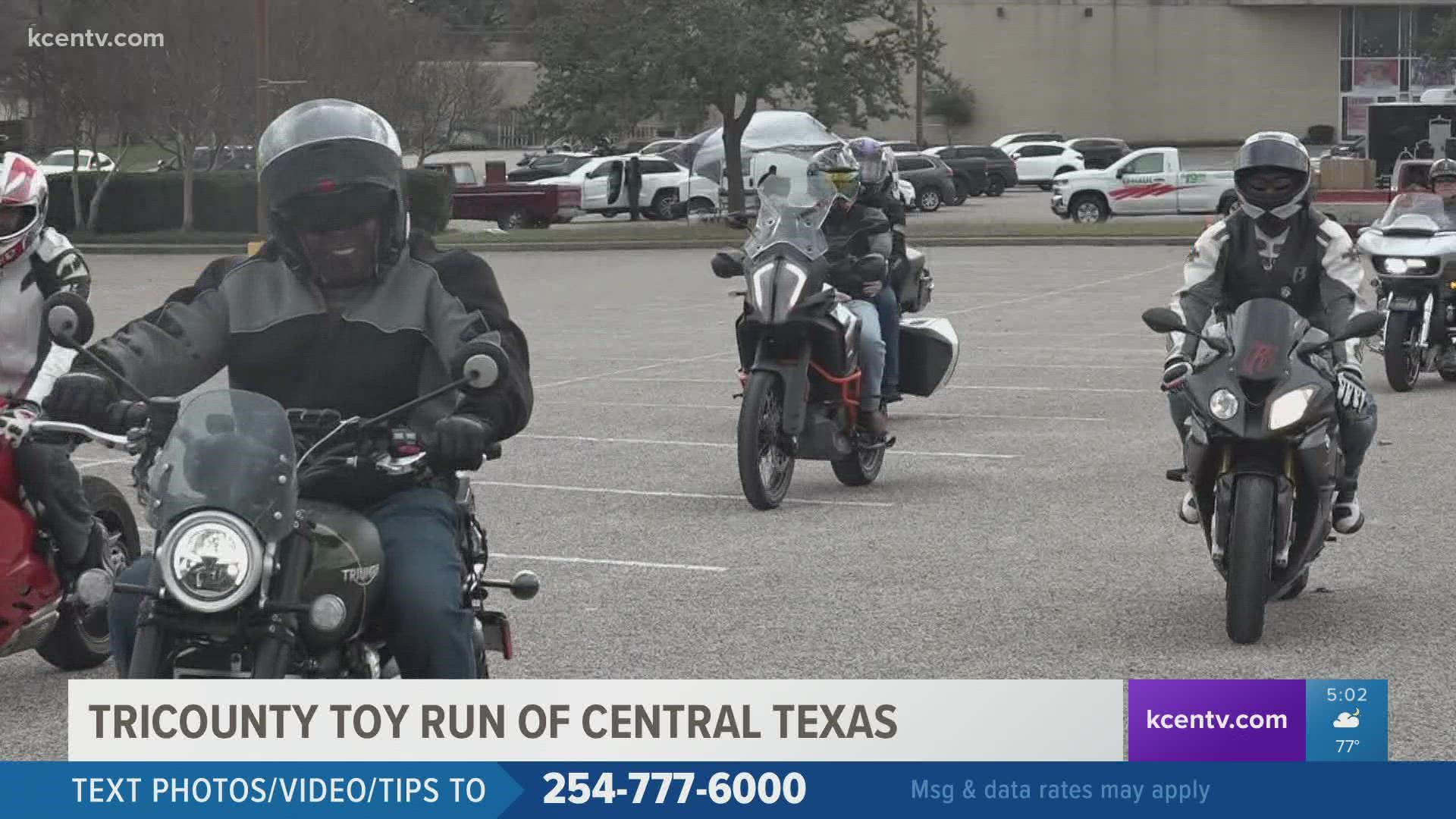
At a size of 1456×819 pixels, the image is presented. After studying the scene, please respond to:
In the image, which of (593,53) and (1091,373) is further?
(593,53)

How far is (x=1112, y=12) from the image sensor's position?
285 ft

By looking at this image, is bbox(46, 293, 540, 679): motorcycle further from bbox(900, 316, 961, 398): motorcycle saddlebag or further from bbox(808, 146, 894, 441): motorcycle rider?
bbox(900, 316, 961, 398): motorcycle saddlebag

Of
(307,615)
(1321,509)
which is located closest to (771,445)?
(1321,509)

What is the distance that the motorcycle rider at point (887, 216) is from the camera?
12578mm

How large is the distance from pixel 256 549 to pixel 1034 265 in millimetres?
30384

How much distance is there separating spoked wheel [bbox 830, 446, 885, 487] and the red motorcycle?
4.85 meters

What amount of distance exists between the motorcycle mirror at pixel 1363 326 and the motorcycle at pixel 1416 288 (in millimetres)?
8762

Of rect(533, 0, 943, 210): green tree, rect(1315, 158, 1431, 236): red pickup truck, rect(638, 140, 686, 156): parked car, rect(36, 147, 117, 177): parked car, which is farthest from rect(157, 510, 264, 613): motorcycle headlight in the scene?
rect(638, 140, 686, 156): parked car

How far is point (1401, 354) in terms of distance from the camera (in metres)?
16.3

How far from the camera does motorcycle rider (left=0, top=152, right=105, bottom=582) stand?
282 inches

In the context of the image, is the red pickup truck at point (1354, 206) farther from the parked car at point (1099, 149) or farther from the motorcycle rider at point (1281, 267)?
the parked car at point (1099, 149)

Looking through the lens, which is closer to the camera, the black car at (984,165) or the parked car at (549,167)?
the parked car at (549,167)

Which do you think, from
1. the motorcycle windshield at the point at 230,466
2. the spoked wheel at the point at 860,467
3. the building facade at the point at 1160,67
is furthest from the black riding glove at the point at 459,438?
the building facade at the point at 1160,67

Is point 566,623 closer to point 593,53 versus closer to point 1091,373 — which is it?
point 1091,373
